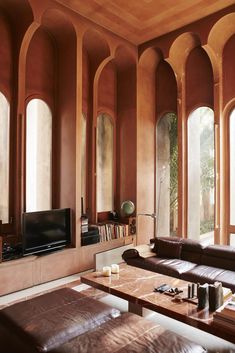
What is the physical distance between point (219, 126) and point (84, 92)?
251cm

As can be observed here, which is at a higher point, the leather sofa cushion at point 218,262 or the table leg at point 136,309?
the leather sofa cushion at point 218,262

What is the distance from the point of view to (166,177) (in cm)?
606

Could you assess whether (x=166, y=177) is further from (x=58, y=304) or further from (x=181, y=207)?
(x=58, y=304)

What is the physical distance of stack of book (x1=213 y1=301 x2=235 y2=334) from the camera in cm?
203

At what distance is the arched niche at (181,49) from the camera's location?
5.17 metres

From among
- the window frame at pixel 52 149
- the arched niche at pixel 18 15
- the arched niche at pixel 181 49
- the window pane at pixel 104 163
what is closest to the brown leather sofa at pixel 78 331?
the window frame at pixel 52 149

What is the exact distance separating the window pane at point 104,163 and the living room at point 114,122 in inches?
1.0

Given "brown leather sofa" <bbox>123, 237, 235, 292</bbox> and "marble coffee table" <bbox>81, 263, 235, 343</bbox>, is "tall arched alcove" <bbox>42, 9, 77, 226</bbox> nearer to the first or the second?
"brown leather sofa" <bbox>123, 237, 235, 292</bbox>

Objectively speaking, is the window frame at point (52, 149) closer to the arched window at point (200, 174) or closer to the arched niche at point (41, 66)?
the arched niche at point (41, 66)

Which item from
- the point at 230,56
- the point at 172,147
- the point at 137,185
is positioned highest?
the point at 230,56

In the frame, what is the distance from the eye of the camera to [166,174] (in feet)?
19.9

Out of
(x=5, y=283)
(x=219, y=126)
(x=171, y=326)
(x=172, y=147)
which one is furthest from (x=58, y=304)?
(x=172, y=147)

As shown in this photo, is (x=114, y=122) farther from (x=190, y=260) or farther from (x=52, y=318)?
(x=52, y=318)

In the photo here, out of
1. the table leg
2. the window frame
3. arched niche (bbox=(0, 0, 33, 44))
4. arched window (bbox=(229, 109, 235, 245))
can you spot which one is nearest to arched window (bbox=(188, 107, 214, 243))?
arched window (bbox=(229, 109, 235, 245))
